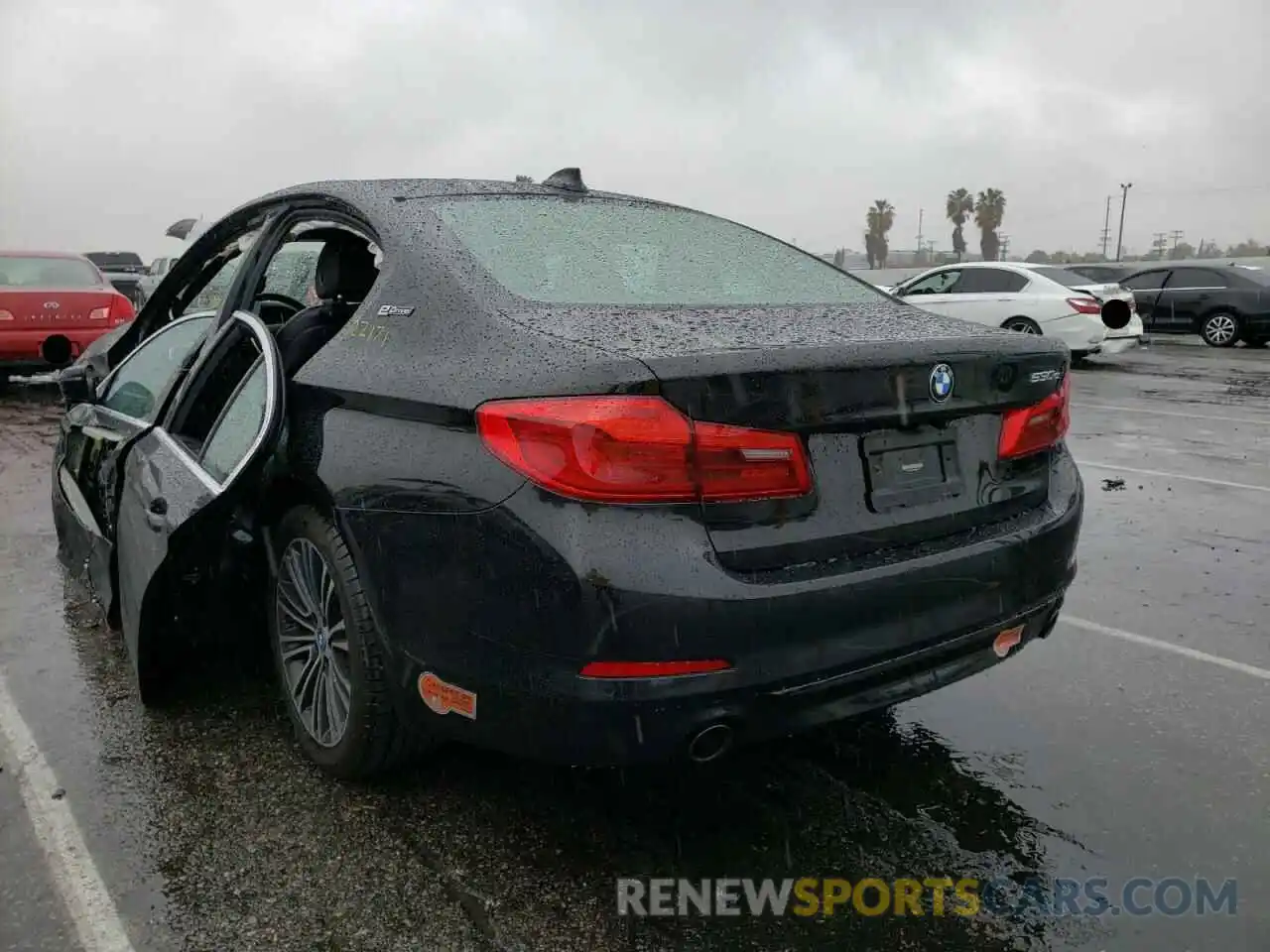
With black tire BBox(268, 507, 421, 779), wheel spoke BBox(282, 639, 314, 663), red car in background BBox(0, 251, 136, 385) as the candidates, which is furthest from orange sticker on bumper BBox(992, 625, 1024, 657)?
red car in background BBox(0, 251, 136, 385)

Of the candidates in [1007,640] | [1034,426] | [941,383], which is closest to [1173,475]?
[1034,426]

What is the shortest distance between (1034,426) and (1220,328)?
17538mm

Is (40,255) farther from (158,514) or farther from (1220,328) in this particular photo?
(1220,328)

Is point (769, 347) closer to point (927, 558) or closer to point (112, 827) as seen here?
point (927, 558)

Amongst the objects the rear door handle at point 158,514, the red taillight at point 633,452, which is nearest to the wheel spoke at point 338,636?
the rear door handle at point 158,514

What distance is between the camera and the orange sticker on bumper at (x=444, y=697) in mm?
2123

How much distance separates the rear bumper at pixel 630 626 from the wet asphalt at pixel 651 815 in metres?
0.41

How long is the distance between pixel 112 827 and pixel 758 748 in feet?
5.55

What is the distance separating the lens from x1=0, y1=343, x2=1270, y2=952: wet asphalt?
7.07 ft

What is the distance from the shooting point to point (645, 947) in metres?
2.09

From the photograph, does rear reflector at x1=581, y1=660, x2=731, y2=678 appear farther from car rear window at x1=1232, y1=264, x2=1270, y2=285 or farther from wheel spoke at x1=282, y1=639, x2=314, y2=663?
car rear window at x1=1232, y1=264, x2=1270, y2=285

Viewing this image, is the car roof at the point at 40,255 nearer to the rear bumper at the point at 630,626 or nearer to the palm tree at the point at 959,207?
the rear bumper at the point at 630,626

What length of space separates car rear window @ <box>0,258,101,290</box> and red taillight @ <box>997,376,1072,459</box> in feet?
34.3

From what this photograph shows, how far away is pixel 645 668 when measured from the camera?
1923 mm
